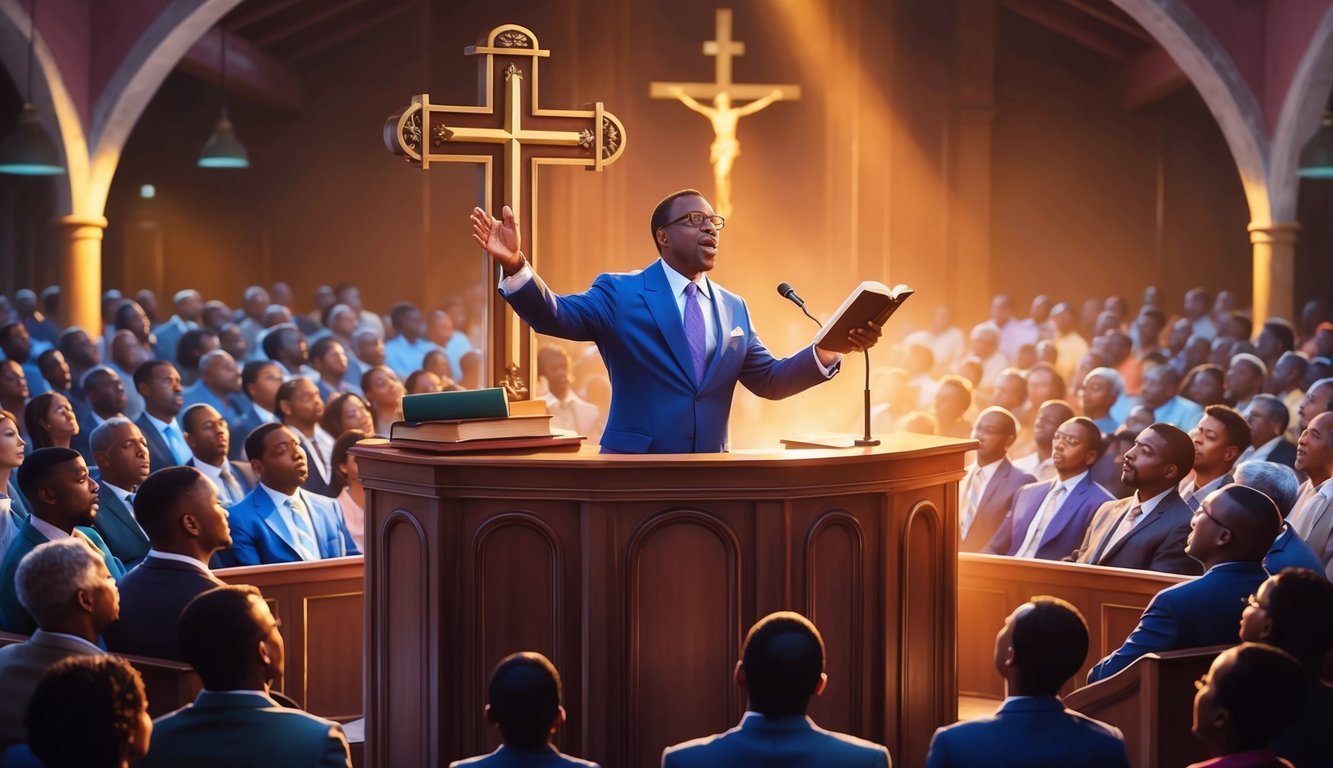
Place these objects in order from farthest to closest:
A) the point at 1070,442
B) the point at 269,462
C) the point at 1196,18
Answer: the point at 1196,18 → the point at 1070,442 → the point at 269,462

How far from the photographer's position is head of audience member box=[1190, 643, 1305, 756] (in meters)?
3.01

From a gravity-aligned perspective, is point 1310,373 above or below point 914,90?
below

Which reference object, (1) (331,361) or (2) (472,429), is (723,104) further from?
(2) (472,429)

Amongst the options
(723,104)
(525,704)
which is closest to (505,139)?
(525,704)

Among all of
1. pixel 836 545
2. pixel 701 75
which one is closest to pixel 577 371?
pixel 701 75

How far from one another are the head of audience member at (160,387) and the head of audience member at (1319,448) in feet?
17.2

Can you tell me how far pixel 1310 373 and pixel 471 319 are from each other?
28.8 feet

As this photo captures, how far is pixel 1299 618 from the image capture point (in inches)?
138

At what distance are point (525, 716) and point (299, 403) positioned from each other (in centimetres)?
482

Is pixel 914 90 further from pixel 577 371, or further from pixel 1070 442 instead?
pixel 1070 442

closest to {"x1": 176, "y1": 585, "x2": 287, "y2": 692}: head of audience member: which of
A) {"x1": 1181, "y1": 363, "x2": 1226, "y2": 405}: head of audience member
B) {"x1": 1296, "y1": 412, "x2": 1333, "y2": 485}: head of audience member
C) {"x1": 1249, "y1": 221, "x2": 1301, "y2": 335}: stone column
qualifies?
{"x1": 1296, "y1": 412, "x2": 1333, "y2": 485}: head of audience member

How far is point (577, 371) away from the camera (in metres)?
13.0

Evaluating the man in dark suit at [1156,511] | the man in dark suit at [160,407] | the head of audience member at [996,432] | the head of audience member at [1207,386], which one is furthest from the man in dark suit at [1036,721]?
the head of audience member at [1207,386]

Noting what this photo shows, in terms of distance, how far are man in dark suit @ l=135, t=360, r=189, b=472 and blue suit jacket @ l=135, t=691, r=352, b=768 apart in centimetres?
520
